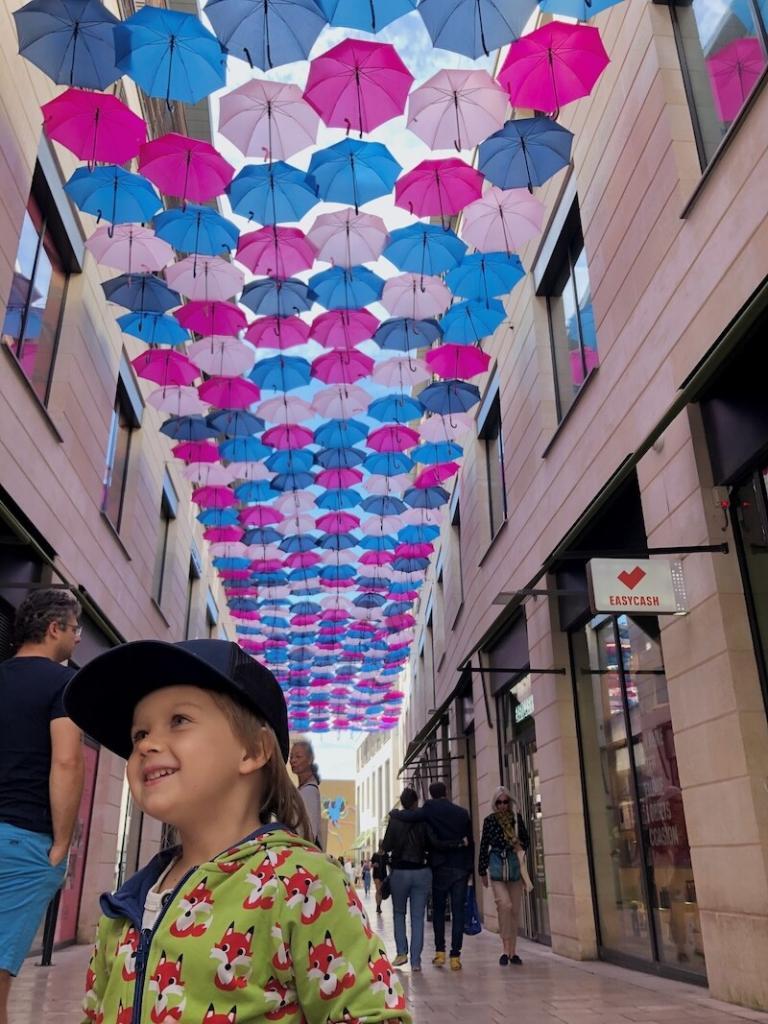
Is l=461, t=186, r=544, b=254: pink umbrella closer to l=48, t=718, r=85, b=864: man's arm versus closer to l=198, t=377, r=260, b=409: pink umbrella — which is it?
l=198, t=377, r=260, b=409: pink umbrella

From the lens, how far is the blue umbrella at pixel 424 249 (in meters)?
10.8

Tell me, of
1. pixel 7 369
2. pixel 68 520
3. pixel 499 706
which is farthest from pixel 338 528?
pixel 7 369

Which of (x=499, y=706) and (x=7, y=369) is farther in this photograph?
(x=499, y=706)

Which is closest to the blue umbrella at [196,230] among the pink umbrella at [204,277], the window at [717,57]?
the pink umbrella at [204,277]

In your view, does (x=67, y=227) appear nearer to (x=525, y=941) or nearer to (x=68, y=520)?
(x=68, y=520)

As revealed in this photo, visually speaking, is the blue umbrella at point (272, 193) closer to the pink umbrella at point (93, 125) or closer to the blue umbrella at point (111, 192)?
the blue umbrella at point (111, 192)

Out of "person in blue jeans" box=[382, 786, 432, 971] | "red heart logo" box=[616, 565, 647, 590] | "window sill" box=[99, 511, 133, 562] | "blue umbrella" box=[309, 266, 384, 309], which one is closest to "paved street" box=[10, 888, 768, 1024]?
"person in blue jeans" box=[382, 786, 432, 971]

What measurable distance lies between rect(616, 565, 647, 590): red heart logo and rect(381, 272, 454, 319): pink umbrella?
6.09m

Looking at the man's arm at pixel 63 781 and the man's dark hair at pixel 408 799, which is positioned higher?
the man's dark hair at pixel 408 799

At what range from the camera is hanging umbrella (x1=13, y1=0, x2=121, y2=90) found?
7676mm

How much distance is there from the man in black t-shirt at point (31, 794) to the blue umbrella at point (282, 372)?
11.0m

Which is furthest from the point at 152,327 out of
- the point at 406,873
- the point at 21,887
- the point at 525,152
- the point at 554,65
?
the point at 21,887

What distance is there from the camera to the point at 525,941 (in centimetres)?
1162

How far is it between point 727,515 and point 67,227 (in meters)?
8.51
